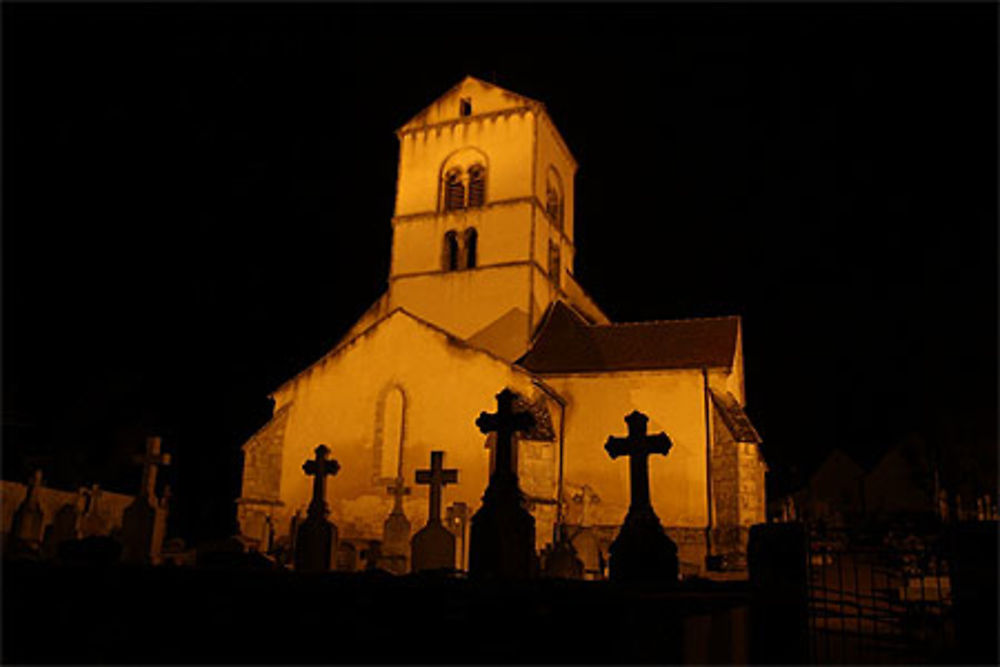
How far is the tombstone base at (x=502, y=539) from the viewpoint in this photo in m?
7.98

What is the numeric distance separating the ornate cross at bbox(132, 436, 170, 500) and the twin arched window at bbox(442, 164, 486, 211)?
1635cm

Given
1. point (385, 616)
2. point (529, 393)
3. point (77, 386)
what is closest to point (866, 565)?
point (529, 393)

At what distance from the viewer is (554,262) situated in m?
27.2

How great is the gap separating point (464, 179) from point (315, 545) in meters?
18.0

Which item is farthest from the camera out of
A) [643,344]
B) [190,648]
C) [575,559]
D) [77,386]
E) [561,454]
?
[77,386]

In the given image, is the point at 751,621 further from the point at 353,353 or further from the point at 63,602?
the point at 353,353

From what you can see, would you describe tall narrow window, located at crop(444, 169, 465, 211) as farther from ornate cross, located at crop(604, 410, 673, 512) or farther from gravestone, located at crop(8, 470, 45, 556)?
ornate cross, located at crop(604, 410, 673, 512)

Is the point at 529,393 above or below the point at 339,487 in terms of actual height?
above

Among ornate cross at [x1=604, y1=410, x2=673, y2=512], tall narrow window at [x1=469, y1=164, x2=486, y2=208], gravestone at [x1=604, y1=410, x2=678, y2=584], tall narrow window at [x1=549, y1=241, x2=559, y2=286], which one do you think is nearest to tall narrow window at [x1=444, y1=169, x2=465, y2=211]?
tall narrow window at [x1=469, y1=164, x2=486, y2=208]

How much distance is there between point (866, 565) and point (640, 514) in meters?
14.3

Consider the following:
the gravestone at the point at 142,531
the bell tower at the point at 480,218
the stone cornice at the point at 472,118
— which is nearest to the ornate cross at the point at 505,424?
the gravestone at the point at 142,531

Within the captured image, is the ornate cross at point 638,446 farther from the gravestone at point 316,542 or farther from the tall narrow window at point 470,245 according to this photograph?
the tall narrow window at point 470,245

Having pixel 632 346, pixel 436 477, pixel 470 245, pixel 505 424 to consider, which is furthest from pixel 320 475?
pixel 470 245

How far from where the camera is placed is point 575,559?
11.9 m
